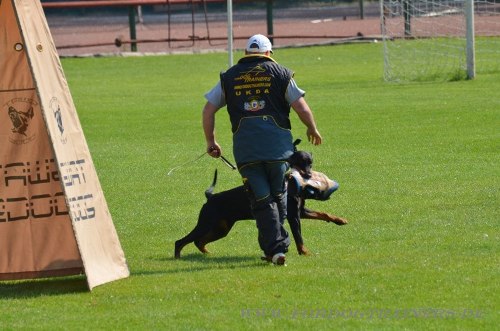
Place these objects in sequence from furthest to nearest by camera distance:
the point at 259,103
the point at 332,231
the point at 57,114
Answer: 1. the point at 332,231
2. the point at 259,103
3. the point at 57,114

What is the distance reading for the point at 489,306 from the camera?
7988mm

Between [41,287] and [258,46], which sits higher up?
[258,46]

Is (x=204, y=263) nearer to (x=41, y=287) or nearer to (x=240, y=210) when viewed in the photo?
(x=240, y=210)

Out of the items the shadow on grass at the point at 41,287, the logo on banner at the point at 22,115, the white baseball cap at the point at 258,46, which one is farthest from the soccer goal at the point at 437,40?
the logo on banner at the point at 22,115

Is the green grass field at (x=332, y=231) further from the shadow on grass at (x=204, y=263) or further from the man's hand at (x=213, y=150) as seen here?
the man's hand at (x=213, y=150)

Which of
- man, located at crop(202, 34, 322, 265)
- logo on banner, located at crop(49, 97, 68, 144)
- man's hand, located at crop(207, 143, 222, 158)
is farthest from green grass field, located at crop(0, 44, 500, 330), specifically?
logo on banner, located at crop(49, 97, 68, 144)

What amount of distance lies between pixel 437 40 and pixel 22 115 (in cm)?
2363

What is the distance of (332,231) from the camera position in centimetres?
1140

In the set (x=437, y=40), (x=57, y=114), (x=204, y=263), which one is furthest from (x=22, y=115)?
(x=437, y=40)

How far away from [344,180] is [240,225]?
271 cm

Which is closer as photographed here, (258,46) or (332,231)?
(258,46)

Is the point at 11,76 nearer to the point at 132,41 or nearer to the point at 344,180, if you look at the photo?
the point at 344,180

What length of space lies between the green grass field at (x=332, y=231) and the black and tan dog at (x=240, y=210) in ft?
0.57

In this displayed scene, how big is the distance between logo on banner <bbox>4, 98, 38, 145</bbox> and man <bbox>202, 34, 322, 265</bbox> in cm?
142
